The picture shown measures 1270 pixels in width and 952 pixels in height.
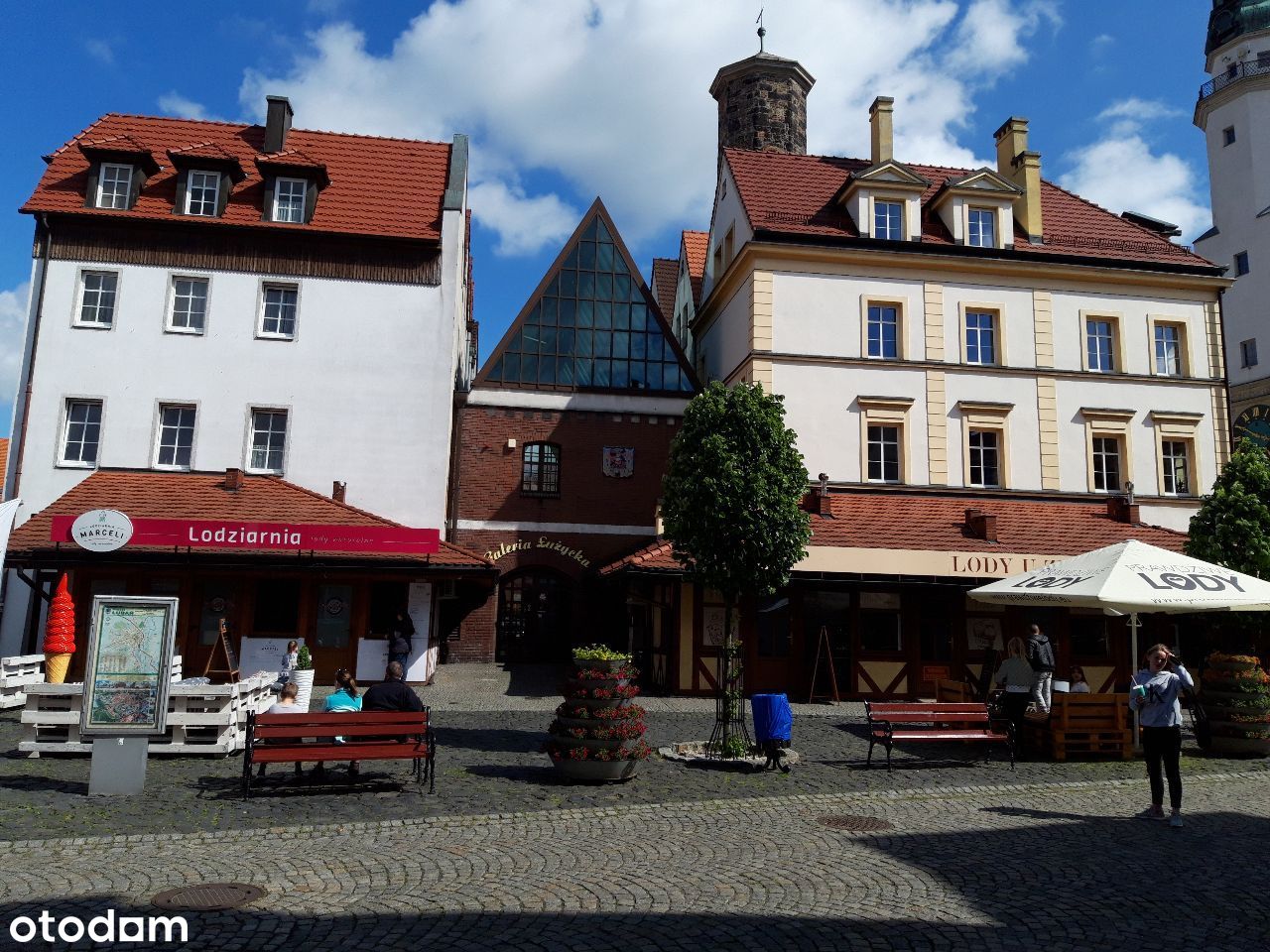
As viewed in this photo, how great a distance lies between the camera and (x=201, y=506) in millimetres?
20047

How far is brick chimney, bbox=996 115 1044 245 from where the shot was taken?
25844 millimetres

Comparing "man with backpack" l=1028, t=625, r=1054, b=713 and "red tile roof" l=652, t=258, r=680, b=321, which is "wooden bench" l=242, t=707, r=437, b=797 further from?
"red tile roof" l=652, t=258, r=680, b=321

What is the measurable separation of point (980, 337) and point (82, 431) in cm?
2265

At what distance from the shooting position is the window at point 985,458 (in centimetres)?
2373

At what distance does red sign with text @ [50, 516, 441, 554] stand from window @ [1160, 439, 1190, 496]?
1909 cm

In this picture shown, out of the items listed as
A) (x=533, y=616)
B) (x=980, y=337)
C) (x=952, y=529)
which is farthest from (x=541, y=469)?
(x=980, y=337)

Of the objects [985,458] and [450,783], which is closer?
[450,783]

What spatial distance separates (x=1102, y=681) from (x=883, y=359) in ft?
30.1

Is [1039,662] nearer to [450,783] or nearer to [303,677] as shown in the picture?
[450,783]

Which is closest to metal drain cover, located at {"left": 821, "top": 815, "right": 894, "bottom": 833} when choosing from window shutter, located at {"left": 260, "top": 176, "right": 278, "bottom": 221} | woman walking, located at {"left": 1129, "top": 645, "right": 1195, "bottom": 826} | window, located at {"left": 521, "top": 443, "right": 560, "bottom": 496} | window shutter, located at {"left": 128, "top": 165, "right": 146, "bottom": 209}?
woman walking, located at {"left": 1129, "top": 645, "right": 1195, "bottom": 826}

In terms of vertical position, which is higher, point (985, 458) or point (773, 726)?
point (985, 458)

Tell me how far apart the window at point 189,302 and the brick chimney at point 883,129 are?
61.8 ft
